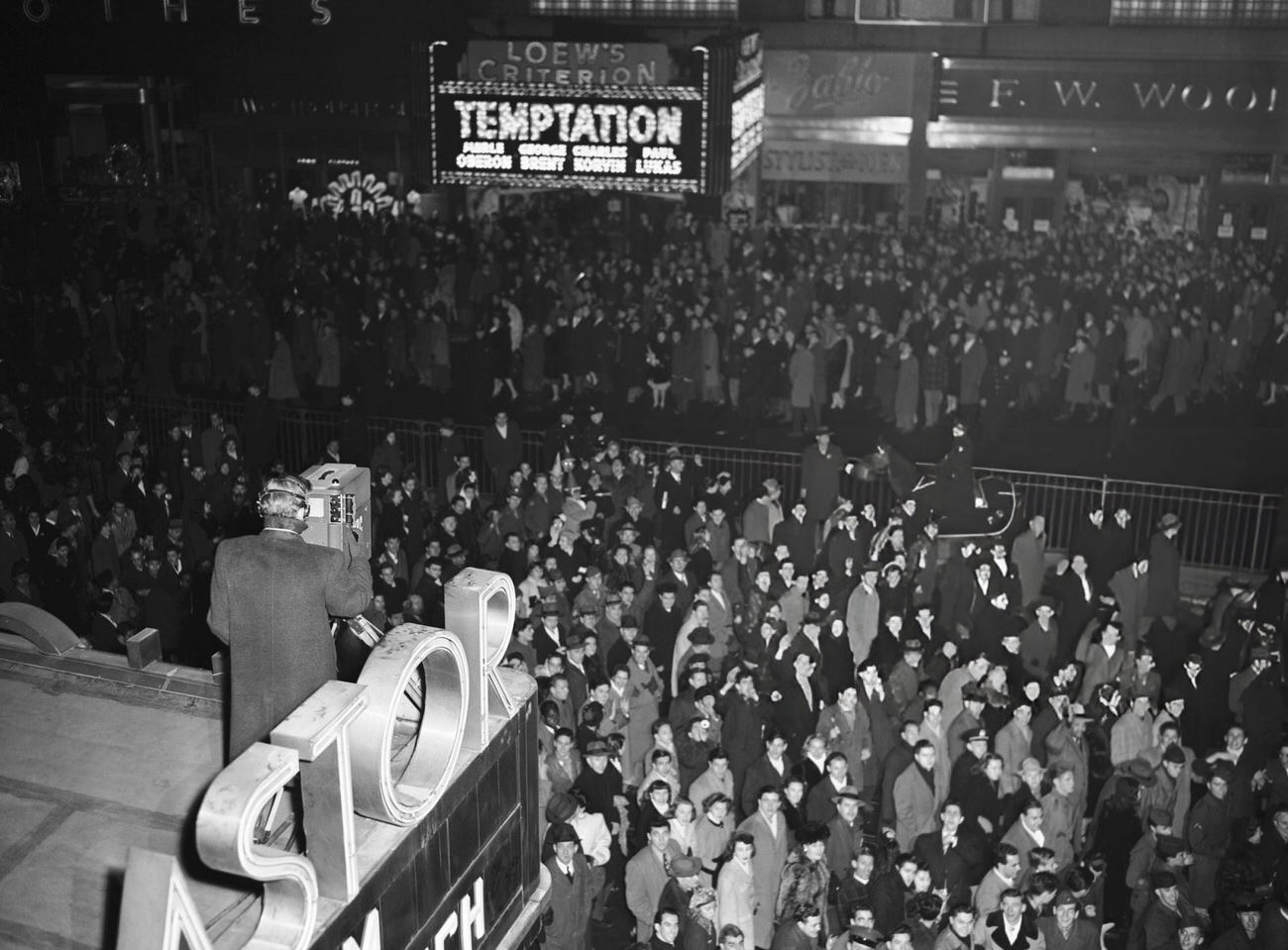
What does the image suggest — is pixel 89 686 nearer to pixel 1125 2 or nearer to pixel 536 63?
pixel 536 63

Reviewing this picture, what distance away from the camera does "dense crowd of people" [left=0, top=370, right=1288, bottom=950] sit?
796cm

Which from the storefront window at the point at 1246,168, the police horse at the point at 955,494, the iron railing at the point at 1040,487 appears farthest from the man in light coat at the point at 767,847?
the storefront window at the point at 1246,168

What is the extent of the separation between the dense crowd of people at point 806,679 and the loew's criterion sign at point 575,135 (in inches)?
170

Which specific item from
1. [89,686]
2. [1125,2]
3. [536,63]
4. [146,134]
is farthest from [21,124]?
[89,686]

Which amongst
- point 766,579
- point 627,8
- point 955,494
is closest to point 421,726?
point 766,579

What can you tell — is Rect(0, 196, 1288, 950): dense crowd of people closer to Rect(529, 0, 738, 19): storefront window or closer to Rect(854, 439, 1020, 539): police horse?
Rect(854, 439, 1020, 539): police horse

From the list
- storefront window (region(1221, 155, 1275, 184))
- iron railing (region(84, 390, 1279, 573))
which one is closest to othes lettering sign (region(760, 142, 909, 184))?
storefront window (region(1221, 155, 1275, 184))

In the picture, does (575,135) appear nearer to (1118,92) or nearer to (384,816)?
(384,816)

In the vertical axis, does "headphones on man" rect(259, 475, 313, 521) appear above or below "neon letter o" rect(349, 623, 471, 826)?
above

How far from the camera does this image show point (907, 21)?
29234 mm

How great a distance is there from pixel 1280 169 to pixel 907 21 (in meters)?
9.51

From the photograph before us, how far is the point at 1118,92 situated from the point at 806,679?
2138 cm

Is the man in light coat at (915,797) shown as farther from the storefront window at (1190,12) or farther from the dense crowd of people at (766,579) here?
the storefront window at (1190,12)

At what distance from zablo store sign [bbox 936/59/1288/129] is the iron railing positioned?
1442 cm
